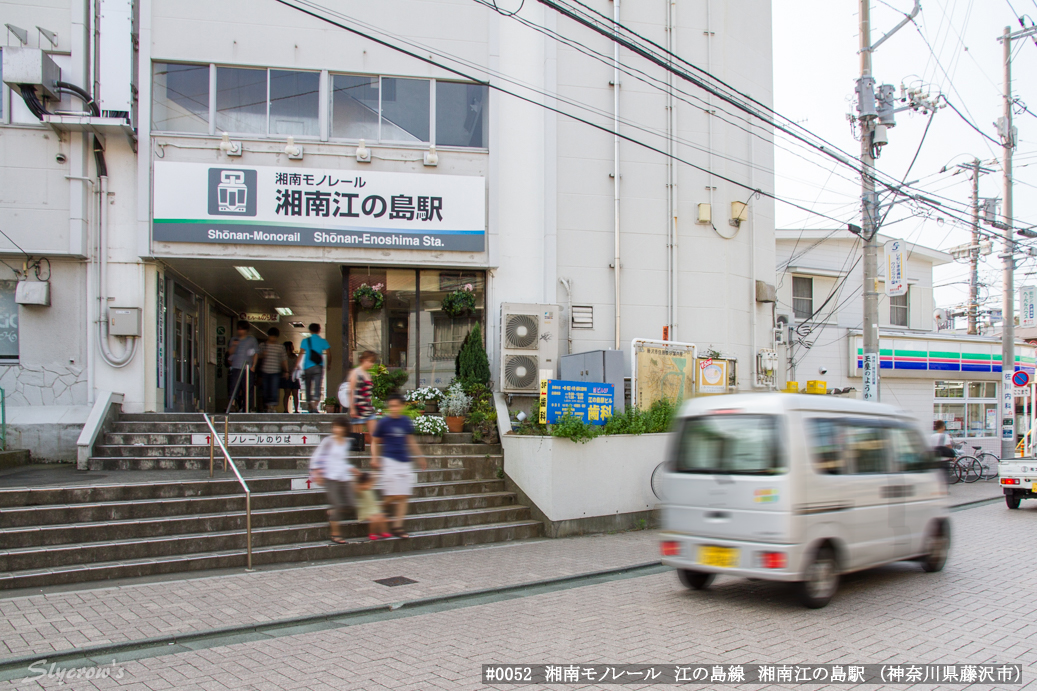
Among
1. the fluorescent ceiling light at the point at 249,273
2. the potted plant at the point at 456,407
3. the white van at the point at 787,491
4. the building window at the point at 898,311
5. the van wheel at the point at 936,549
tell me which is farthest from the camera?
the building window at the point at 898,311

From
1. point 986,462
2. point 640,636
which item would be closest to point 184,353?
point 640,636

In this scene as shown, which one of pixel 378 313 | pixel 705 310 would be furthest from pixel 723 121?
pixel 378 313

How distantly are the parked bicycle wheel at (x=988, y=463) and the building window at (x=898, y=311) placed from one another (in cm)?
483

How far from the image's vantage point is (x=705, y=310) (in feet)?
53.1

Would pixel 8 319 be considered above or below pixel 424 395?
above

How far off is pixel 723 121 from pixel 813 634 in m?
13.6

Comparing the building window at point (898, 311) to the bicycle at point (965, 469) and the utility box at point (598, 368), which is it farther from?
the utility box at point (598, 368)

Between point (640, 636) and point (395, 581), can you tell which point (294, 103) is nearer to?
point (395, 581)

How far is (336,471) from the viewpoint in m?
8.94

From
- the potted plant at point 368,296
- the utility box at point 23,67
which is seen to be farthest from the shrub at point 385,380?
the utility box at point 23,67

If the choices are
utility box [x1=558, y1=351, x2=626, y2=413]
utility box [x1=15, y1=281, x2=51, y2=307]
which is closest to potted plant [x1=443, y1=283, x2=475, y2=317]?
utility box [x1=558, y1=351, x2=626, y2=413]

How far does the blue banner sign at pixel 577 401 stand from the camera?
11.8m

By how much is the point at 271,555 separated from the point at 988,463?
22.8 metres

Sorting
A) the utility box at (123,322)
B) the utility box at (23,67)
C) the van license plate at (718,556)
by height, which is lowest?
the van license plate at (718,556)
